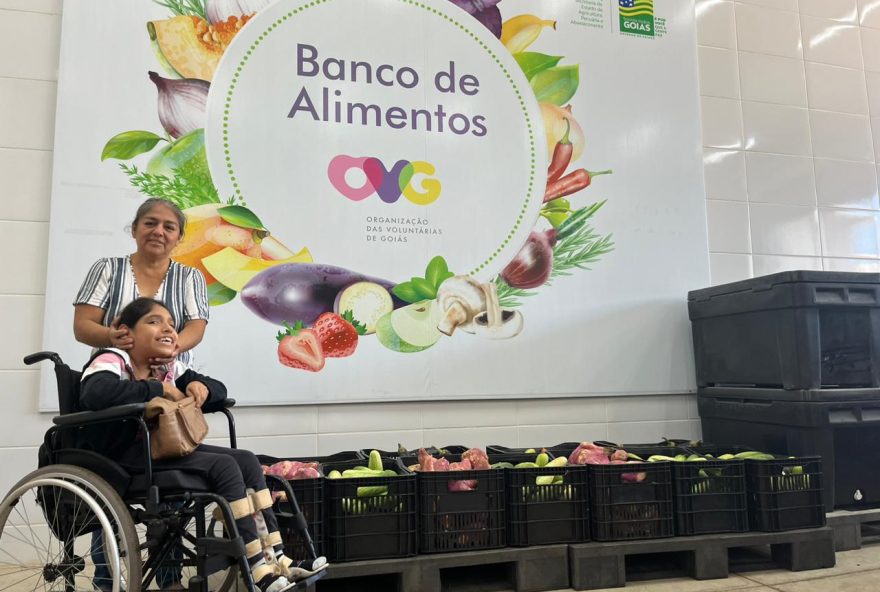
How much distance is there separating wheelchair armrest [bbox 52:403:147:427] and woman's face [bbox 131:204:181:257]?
1.21 metres

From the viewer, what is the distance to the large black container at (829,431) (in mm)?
2795

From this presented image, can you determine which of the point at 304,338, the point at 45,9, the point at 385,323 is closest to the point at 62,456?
the point at 304,338

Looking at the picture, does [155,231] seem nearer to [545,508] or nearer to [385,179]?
[385,179]

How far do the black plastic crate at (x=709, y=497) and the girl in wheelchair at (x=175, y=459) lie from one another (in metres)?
1.41

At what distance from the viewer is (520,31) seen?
3529 mm

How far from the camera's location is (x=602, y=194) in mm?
3562

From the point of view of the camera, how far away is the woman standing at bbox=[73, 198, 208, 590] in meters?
2.65

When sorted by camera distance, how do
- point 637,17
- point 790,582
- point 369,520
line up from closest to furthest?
point 369,520 → point 790,582 → point 637,17

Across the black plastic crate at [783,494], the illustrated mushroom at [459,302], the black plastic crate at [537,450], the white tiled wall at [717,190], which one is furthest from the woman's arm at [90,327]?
the black plastic crate at [783,494]

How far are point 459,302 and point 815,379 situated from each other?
5.38ft

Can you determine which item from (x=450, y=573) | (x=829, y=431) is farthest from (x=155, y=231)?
(x=829, y=431)

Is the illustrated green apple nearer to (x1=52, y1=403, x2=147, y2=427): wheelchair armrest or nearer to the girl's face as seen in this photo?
the girl's face

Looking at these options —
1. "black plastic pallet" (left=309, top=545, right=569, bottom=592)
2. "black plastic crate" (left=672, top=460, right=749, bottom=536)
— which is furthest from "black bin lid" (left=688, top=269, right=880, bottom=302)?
"black plastic pallet" (left=309, top=545, right=569, bottom=592)

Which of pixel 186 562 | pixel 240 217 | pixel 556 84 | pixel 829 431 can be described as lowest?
pixel 186 562
